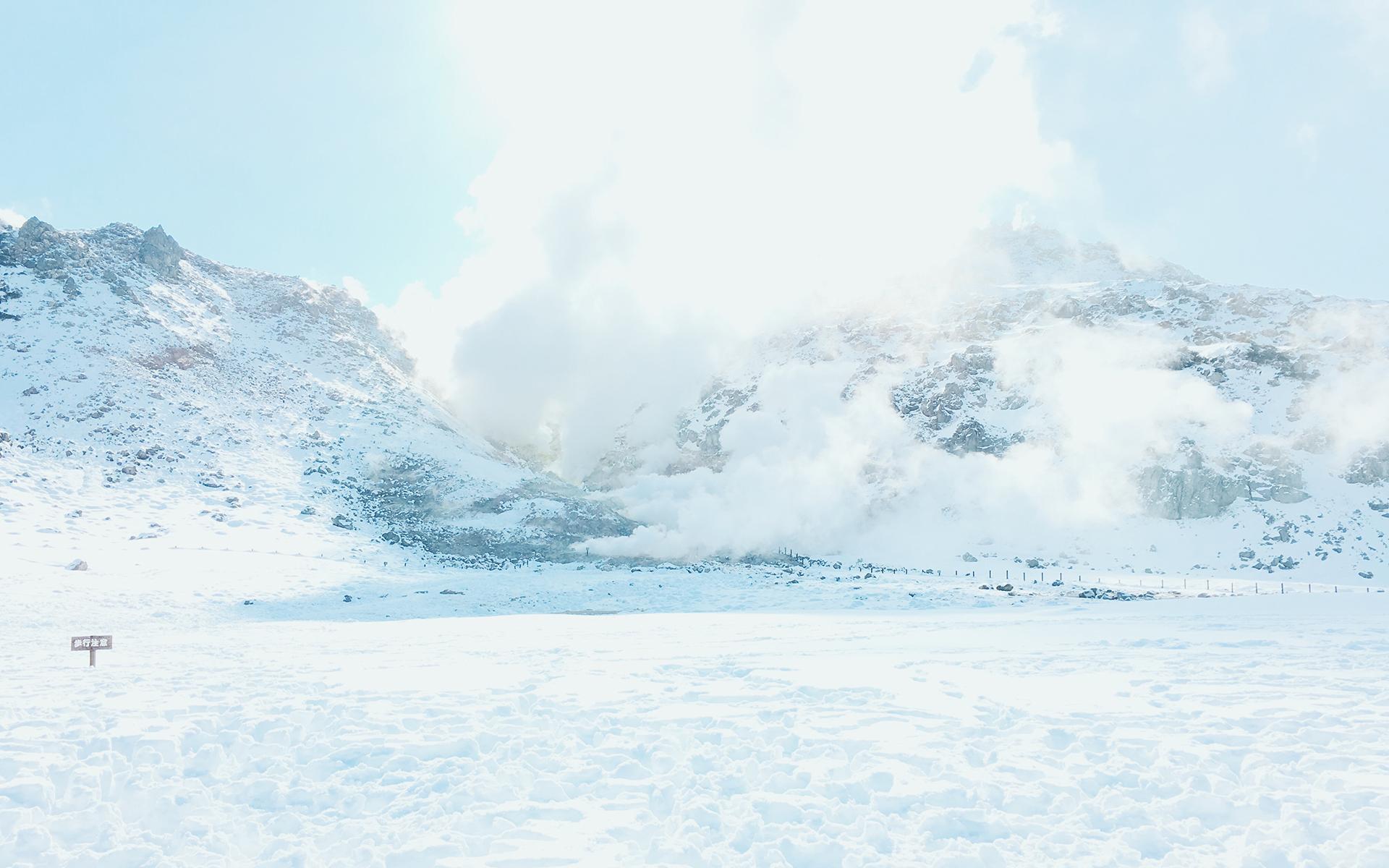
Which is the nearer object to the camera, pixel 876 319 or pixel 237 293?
pixel 237 293

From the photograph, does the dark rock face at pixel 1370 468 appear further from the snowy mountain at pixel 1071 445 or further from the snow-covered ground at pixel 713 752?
the snow-covered ground at pixel 713 752

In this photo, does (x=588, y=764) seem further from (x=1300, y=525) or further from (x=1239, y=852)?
(x=1300, y=525)

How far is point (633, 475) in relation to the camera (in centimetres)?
13262

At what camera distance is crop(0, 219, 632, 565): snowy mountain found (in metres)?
62.9

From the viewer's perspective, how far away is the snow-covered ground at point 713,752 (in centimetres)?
846

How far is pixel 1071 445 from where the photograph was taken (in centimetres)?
9281

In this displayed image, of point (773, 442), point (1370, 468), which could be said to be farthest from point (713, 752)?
point (773, 442)

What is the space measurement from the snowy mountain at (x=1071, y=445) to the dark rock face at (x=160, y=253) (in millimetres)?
78550

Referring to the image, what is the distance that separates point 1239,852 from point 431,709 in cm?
1198

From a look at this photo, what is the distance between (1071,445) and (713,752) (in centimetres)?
9537

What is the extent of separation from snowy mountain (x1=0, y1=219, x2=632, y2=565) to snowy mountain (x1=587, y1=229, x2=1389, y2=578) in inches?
796

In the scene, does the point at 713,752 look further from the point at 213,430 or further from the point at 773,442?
the point at 773,442

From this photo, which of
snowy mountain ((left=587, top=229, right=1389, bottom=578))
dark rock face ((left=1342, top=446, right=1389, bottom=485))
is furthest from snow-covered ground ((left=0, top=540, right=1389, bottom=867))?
dark rock face ((left=1342, top=446, right=1389, bottom=485))

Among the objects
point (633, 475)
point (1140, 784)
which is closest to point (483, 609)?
point (1140, 784)
